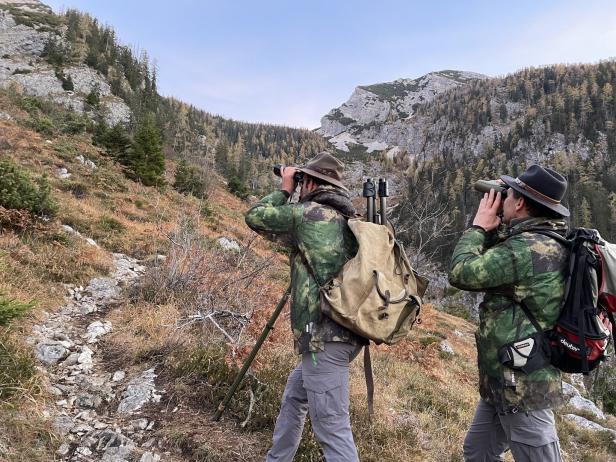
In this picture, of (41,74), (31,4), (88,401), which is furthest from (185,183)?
(31,4)

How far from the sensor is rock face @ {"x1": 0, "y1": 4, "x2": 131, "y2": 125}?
123 ft

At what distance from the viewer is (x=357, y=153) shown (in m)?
176

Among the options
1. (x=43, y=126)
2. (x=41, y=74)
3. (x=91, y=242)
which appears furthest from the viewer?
(x=41, y=74)

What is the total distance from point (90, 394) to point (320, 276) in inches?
111

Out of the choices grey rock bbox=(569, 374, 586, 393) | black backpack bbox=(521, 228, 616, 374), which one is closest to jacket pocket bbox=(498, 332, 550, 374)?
black backpack bbox=(521, 228, 616, 374)

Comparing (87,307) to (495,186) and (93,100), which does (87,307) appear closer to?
(495,186)

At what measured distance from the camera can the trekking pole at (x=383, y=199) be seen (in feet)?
8.19

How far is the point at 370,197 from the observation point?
248 cm

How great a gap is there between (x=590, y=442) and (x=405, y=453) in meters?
5.90

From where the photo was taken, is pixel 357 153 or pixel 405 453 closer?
pixel 405 453

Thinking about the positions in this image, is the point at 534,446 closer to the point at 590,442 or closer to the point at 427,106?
the point at 590,442

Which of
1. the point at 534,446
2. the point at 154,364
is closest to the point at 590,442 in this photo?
the point at 534,446

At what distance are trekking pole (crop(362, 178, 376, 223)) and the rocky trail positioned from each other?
2479 mm

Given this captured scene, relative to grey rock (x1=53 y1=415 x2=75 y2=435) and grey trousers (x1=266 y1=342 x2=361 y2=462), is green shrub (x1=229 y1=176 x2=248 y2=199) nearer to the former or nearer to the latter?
grey rock (x1=53 y1=415 x2=75 y2=435)
